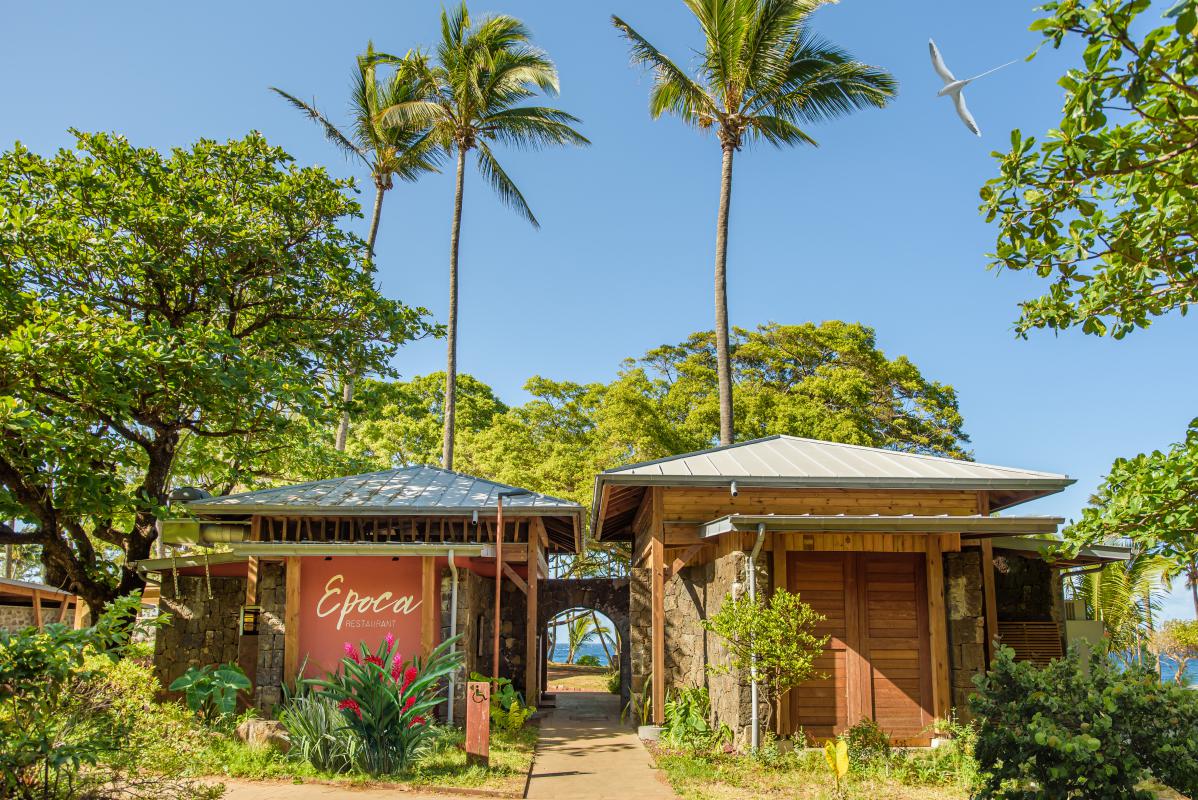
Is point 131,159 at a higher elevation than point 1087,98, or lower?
higher

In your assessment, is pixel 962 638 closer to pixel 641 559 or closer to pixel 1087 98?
pixel 641 559

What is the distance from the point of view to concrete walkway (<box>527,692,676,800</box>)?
8195 millimetres

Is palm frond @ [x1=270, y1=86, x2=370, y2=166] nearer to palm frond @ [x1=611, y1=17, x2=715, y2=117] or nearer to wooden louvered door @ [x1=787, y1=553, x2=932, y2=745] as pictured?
palm frond @ [x1=611, y1=17, x2=715, y2=117]

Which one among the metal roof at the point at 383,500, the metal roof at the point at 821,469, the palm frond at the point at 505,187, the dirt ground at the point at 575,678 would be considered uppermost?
the palm frond at the point at 505,187

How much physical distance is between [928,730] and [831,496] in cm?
301

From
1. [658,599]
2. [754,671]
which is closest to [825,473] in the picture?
[658,599]

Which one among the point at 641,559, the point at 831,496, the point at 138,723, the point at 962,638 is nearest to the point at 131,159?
the point at 138,723

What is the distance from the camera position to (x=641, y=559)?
13.9 meters

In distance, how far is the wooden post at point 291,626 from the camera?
10.8 meters

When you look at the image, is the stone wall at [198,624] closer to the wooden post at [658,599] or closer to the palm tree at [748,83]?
the wooden post at [658,599]

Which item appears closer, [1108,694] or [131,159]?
[1108,694]

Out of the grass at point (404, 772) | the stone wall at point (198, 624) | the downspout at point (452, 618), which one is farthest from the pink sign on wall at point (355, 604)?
the grass at point (404, 772)

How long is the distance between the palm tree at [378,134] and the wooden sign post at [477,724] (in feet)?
41.1

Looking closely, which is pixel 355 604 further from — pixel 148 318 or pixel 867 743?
pixel 867 743
